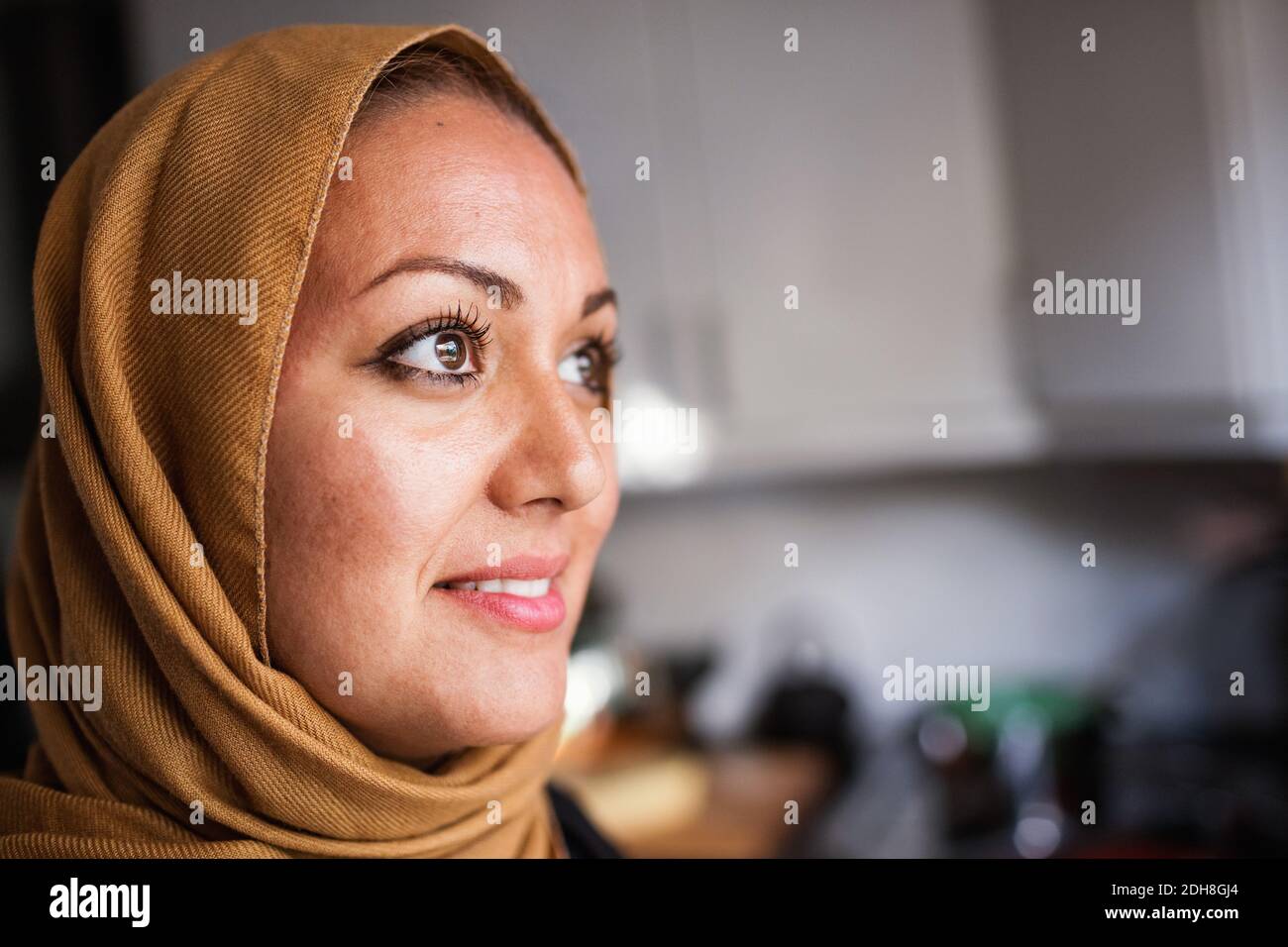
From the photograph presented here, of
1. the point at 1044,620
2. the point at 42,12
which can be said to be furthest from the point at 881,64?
the point at 42,12

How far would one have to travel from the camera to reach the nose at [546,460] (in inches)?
21.4

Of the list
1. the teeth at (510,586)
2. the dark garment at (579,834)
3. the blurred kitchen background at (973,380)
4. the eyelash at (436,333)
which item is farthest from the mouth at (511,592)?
the blurred kitchen background at (973,380)

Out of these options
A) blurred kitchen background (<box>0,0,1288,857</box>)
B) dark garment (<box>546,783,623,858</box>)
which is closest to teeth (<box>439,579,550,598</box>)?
dark garment (<box>546,783,623,858</box>)

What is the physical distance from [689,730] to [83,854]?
5.31 ft

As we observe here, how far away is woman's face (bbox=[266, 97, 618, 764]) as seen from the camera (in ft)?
1.72

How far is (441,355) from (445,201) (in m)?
0.08

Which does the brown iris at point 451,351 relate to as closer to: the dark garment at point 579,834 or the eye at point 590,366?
the eye at point 590,366

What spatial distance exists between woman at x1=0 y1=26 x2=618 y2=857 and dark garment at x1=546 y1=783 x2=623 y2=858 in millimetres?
243

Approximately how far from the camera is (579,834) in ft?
2.65

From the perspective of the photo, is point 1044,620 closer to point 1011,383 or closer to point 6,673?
point 1011,383

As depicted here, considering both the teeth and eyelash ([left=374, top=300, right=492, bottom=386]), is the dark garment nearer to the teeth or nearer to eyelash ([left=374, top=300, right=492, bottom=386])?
the teeth

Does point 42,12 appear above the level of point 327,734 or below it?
above

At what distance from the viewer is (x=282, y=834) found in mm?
550

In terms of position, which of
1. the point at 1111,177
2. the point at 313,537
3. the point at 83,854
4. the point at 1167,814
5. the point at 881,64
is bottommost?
the point at 1167,814
